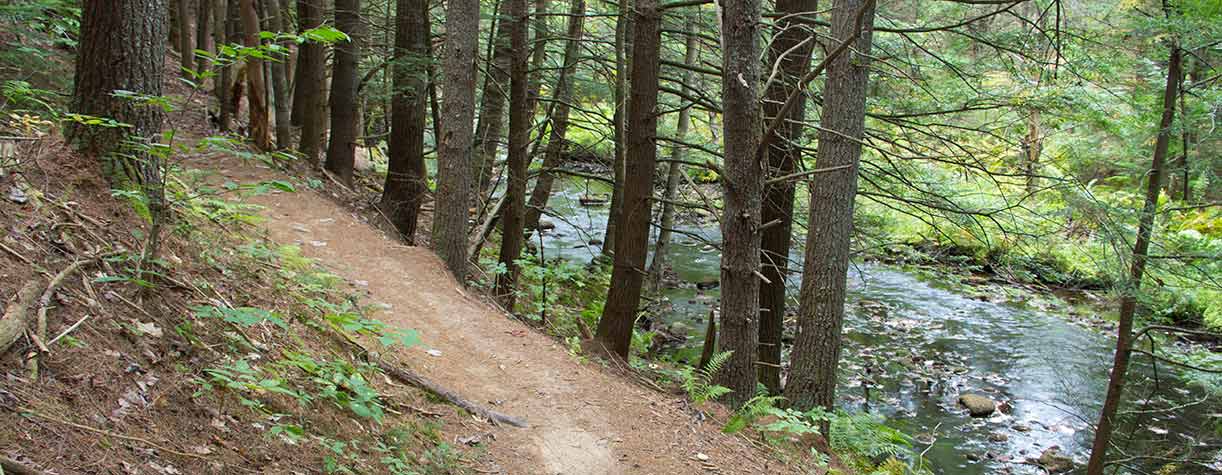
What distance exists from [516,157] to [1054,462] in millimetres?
7833

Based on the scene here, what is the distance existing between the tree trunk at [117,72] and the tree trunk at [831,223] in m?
5.42

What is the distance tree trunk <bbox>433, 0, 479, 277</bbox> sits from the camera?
8594mm

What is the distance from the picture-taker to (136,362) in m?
3.42

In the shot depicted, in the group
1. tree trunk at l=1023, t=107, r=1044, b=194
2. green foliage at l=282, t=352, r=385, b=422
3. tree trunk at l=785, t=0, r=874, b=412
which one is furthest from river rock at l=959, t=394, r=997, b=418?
green foliage at l=282, t=352, r=385, b=422

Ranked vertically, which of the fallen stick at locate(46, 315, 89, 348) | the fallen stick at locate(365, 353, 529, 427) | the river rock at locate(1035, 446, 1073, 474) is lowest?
the river rock at locate(1035, 446, 1073, 474)

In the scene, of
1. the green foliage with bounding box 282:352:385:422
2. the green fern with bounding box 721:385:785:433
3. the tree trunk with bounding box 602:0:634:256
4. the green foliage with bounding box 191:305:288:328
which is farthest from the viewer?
the tree trunk with bounding box 602:0:634:256

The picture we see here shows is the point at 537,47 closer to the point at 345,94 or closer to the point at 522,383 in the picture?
the point at 345,94

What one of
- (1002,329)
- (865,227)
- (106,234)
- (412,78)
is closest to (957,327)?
(1002,329)

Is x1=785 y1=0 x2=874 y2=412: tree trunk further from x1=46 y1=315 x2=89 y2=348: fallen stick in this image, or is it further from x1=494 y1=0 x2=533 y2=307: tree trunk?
x1=46 y1=315 x2=89 y2=348: fallen stick

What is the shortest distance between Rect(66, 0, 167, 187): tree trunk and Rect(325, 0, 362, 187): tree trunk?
254 inches

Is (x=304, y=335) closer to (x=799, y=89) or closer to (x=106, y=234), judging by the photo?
(x=106, y=234)

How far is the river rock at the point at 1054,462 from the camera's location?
30.7ft

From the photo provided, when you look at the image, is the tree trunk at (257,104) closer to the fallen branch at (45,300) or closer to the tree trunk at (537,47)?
the tree trunk at (537,47)

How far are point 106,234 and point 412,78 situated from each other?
6.47m
